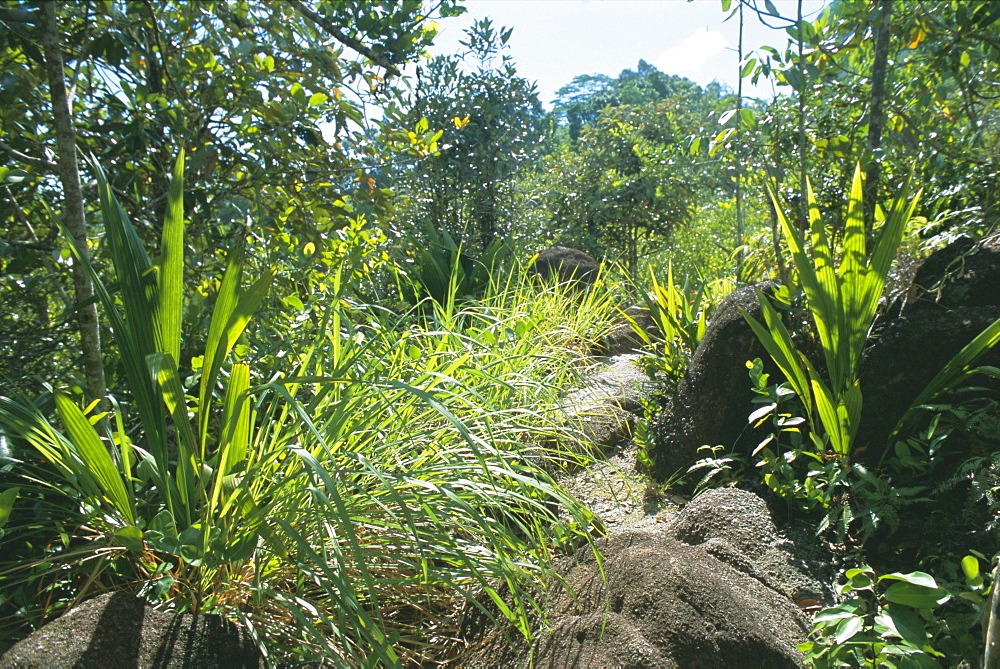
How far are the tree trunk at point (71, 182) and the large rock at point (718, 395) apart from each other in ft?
6.70

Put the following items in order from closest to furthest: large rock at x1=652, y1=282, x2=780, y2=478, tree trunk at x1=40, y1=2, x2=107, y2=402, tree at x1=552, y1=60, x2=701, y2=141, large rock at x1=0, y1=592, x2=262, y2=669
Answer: large rock at x1=0, y1=592, x2=262, y2=669, tree trunk at x1=40, y1=2, x2=107, y2=402, large rock at x1=652, y1=282, x2=780, y2=478, tree at x1=552, y1=60, x2=701, y2=141

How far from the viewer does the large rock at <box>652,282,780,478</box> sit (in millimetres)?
2666

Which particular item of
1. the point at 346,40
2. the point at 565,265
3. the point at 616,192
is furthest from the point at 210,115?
the point at 616,192

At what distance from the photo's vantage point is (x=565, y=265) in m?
6.09

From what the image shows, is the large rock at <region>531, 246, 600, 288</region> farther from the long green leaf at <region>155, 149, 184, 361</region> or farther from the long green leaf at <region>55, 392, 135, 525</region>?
the long green leaf at <region>55, 392, 135, 525</region>

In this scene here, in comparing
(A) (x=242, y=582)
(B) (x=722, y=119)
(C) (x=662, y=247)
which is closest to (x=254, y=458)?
(A) (x=242, y=582)

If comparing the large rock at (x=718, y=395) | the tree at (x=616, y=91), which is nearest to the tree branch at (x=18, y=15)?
the large rock at (x=718, y=395)

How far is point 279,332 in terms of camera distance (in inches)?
101

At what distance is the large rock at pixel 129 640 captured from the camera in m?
1.24

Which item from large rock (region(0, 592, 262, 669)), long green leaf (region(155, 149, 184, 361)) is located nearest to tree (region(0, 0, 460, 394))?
long green leaf (region(155, 149, 184, 361))

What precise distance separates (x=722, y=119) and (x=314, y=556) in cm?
211

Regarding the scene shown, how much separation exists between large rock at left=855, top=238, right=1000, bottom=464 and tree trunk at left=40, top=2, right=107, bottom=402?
93.3 inches

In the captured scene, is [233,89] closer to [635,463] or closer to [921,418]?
[635,463]

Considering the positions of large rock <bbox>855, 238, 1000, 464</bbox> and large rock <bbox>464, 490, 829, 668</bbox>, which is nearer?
large rock <bbox>464, 490, 829, 668</bbox>
